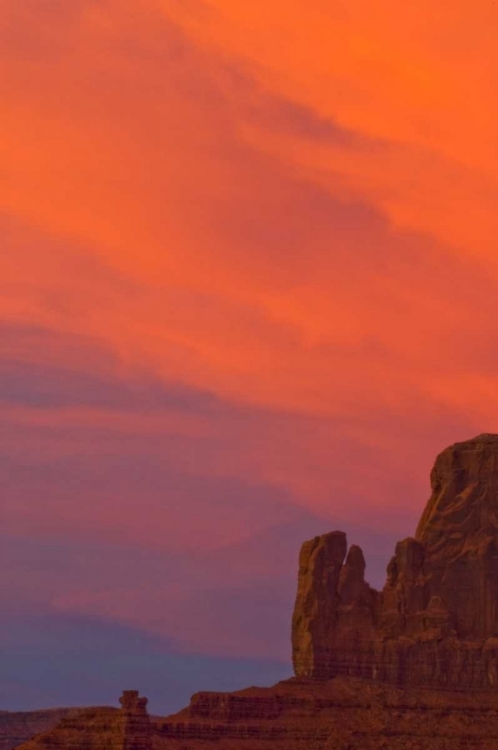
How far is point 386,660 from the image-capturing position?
168500 mm

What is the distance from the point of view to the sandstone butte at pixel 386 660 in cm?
15600

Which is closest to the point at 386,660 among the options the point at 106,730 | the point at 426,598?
the point at 426,598

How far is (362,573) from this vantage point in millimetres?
171500

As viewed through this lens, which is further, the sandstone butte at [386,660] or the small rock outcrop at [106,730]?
the sandstone butte at [386,660]

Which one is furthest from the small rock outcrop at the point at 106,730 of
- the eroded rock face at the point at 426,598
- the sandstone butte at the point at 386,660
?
the eroded rock face at the point at 426,598

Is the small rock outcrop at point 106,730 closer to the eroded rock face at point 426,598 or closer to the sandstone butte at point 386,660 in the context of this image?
the sandstone butte at point 386,660

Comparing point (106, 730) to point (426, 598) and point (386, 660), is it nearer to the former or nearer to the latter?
point (386, 660)

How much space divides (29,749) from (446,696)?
28.9m

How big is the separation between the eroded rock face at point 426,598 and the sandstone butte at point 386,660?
6 centimetres

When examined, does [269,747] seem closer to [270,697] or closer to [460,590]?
[270,697]

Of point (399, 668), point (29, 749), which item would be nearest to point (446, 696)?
point (399, 668)

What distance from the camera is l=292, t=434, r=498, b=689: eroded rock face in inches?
6624

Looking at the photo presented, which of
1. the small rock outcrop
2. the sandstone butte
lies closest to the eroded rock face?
the sandstone butte

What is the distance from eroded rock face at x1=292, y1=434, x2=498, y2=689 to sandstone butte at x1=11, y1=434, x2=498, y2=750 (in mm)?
65
